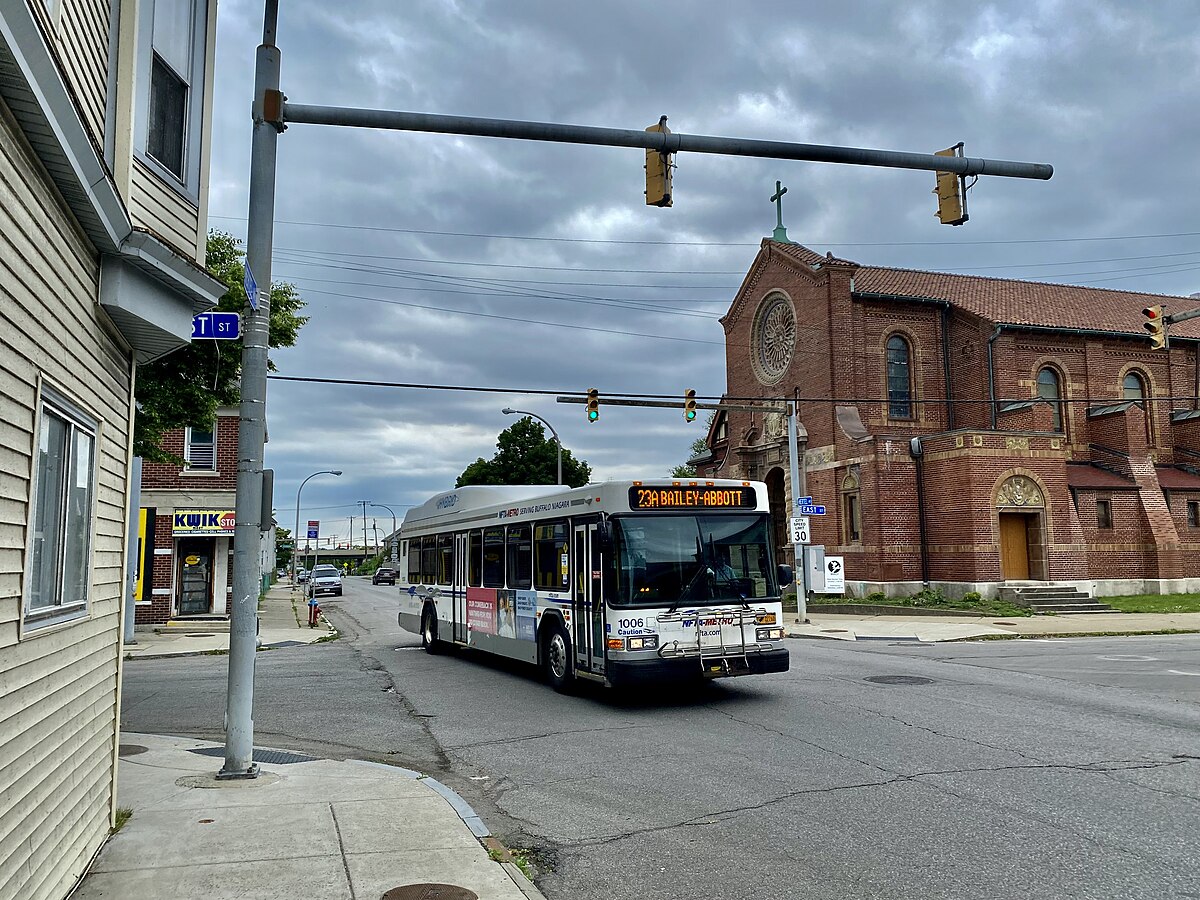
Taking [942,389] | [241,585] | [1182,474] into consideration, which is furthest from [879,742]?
[1182,474]

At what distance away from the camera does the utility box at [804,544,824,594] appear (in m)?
26.1

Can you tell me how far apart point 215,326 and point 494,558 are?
29.4ft

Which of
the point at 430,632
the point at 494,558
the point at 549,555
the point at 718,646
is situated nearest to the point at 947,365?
the point at 430,632

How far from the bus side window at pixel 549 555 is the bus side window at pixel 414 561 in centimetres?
744

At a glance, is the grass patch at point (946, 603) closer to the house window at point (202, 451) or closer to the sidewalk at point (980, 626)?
the sidewalk at point (980, 626)

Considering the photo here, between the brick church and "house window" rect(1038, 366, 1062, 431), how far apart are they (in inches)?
4.7

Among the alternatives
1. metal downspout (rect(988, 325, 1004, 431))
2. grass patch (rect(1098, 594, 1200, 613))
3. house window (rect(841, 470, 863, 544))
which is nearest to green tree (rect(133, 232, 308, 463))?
house window (rect(841, 470, 863, 544))

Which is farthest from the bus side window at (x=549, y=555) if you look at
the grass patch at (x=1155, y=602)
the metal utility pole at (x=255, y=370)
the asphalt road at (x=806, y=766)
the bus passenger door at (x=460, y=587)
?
the grass patch at (x=1155, y=602)

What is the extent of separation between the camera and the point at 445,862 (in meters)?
5.97

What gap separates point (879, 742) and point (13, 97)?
346 inches

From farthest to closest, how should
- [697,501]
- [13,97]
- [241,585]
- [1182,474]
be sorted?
[1182,474], [697,501], [241,585], [13,97]

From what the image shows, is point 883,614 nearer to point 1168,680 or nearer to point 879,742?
point 1168,680

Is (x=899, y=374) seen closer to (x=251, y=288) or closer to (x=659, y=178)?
(x=659, y=178)

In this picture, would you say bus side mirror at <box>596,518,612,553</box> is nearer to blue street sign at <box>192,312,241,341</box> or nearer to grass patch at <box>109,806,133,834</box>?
blue street sign at <box>192,312,241,341</box>
